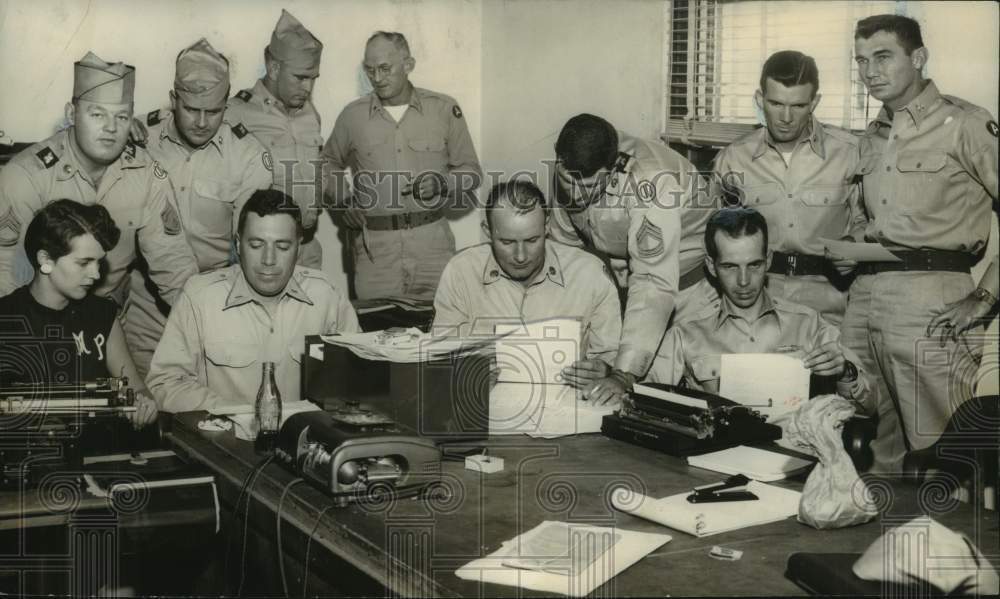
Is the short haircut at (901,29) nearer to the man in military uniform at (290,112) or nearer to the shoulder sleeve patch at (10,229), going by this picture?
the man in military uniform at (290,112)

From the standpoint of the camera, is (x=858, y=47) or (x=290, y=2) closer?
(x=858, y=47)

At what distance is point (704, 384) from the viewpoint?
3.63m

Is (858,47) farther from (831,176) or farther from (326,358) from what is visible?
(326,358)

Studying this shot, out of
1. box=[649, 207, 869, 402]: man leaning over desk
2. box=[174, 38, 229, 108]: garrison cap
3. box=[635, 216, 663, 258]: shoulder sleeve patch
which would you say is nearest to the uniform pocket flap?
box=[649, 207, 869, 402]: man leaning over desk

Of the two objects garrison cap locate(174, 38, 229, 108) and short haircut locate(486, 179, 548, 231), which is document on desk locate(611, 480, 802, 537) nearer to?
short haircut locate(486, 179, 548, 231)

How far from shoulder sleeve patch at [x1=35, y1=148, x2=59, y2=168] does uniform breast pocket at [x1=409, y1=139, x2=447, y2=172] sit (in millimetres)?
1626

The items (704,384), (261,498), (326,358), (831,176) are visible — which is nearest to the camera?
(261,498)

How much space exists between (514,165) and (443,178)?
1.31ft

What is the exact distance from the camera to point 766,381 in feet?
10.8

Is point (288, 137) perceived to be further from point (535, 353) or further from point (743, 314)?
point (743, 314)

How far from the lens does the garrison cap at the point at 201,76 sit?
4.55 metres

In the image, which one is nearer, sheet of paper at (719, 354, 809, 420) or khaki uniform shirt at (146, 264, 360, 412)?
sheet of paper at (719, 354, 809, 420)

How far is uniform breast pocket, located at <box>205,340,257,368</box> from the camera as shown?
378 cm

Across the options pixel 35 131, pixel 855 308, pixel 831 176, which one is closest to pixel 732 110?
pixel 831 176
